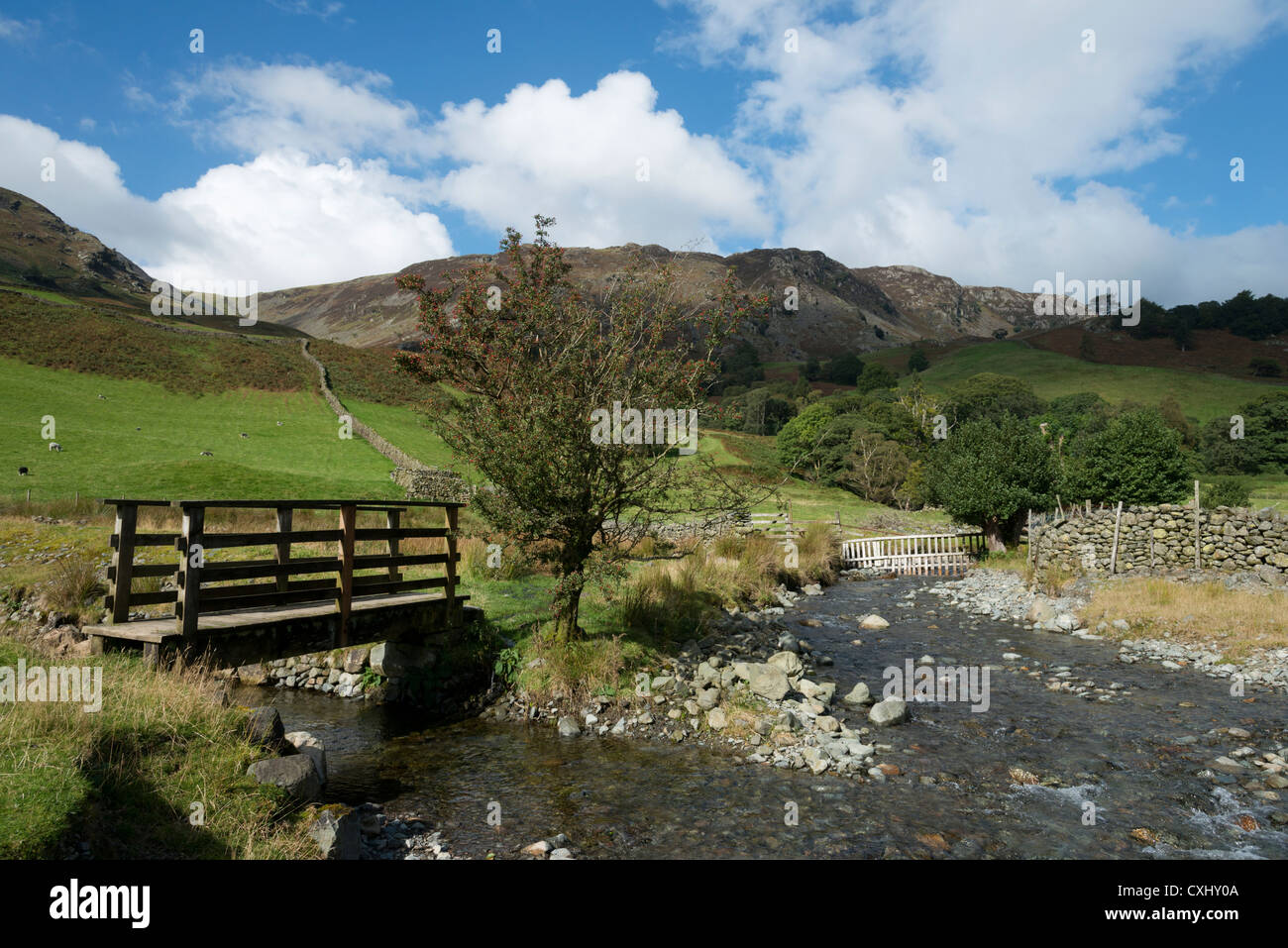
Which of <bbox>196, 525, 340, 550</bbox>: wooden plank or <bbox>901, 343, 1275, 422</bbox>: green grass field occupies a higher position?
<bbox>901, 343, 1275, 422</bbox>: green grass field

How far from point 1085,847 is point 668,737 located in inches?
232

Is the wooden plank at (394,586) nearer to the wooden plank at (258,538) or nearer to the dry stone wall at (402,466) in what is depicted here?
the wooden plank at (258,538)

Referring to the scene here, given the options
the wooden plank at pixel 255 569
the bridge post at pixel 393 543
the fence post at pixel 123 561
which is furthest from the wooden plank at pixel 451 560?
the fence post at pixel 123 561

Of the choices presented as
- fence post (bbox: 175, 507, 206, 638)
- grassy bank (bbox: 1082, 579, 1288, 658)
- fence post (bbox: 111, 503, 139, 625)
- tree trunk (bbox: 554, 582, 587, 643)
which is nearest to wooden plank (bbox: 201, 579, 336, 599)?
fence post (bbox: 175, 507, 206, 638)

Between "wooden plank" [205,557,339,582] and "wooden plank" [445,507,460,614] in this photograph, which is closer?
"wooden plank" [205,557,339,582]

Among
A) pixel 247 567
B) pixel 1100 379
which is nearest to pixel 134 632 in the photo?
pixel 247 567

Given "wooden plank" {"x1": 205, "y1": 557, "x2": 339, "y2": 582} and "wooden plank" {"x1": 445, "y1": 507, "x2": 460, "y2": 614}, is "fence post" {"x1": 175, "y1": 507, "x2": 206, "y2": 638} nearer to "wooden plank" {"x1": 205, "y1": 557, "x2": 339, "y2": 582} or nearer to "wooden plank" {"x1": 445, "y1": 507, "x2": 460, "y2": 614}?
"wooden plank" {"x1": 205, "y1": 557, "x2": 339, "y2": 582}

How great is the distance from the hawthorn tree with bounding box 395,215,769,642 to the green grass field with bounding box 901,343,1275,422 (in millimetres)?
117643

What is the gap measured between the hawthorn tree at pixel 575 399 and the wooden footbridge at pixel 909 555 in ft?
83.5

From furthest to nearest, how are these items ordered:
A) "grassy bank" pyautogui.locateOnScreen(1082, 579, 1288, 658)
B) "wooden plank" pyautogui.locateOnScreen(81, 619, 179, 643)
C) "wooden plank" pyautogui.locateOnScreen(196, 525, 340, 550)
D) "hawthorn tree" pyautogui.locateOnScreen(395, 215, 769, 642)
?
"grassy bank" pyautogui.locateOnScreen(1082, 579, 1288, 658) < "hawthorn tree" pyautogui.locateOnScreen(395, 215, 769, 642) < "wooden plank" pyautogui.locateOnScreen(196, 525, 340, 550) < "wooden plank" pyautogui.locateOnScreen(81, 619, 179, 643)

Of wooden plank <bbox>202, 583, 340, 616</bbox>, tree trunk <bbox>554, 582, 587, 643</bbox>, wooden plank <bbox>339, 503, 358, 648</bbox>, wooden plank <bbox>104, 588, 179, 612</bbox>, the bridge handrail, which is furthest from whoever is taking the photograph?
tree trunk <bbox>554, 582, 587, 643</bbox>

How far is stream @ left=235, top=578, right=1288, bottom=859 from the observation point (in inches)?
304

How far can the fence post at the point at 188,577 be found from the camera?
9244 mm
